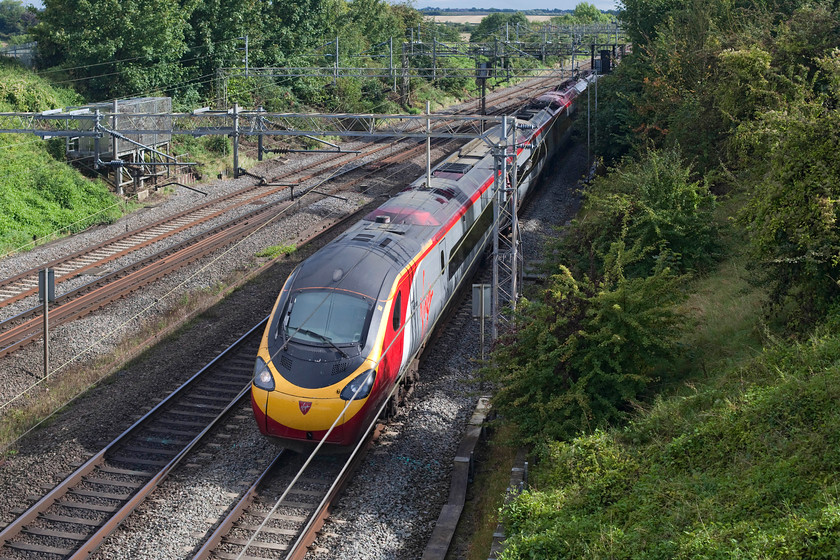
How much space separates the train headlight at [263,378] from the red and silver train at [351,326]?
0.02 m

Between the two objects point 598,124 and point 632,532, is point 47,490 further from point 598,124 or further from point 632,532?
point 598,124

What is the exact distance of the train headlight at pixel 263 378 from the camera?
13.2 metres

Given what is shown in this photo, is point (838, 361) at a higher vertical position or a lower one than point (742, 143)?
lower

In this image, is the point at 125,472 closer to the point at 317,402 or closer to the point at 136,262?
the point at 317,402

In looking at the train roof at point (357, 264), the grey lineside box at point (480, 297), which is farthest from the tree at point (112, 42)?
the grey lineside box at point (480, 297)

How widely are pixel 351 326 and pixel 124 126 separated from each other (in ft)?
78.2

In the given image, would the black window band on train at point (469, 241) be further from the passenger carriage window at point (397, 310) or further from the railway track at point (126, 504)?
the railway track at point (126, 504)

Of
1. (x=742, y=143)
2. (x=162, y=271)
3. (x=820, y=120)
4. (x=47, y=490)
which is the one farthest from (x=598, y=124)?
(x=47, y=490)

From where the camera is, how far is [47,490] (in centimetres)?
1266

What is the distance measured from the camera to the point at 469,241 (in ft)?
68.1

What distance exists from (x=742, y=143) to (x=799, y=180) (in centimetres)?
559

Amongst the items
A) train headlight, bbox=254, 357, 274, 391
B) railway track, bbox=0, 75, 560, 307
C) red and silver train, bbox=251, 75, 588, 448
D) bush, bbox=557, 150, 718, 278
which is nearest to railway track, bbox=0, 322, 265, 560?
train headlight, bbox=254, 357, 274, 391

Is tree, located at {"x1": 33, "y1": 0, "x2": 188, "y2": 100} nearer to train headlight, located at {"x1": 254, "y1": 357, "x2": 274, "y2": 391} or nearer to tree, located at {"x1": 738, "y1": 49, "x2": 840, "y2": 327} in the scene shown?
train headlight, located at {"x1": 254, "y1": 357, "x2": 274, "y2": 391}

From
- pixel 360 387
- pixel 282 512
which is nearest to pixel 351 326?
pixel 360 387
